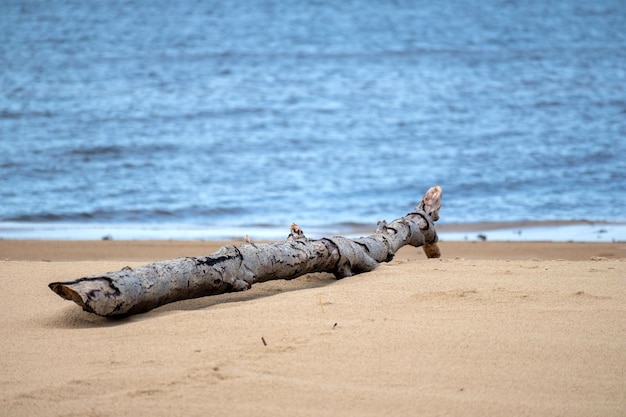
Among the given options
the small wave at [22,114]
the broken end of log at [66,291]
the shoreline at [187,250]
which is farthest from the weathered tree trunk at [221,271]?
the small wave at [22,114]

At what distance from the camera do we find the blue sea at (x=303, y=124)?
11.9 metres

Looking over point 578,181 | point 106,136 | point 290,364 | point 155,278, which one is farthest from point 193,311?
point 106,136

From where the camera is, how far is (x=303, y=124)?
1875cm

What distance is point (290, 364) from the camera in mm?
3605

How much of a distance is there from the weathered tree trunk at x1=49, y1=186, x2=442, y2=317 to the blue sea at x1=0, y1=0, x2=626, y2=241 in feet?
15.6

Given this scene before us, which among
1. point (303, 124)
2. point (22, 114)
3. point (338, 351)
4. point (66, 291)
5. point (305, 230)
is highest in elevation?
point (22, 114)

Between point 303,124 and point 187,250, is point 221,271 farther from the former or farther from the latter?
point 303,124

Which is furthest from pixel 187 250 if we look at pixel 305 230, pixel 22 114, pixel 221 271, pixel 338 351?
pixel 22 114

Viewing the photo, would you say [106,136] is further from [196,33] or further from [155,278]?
[196,33]

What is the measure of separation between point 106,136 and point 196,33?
628 inches

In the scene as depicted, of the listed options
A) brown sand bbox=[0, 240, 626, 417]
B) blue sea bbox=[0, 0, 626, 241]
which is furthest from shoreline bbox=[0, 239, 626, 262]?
brown sand bbox=[0, 240, 626, 417]

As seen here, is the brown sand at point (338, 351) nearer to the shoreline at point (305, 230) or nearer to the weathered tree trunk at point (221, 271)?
the weathered tree trunk at point (221, 271)

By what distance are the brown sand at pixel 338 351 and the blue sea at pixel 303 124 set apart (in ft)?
17.6

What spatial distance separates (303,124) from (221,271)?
14.2m
